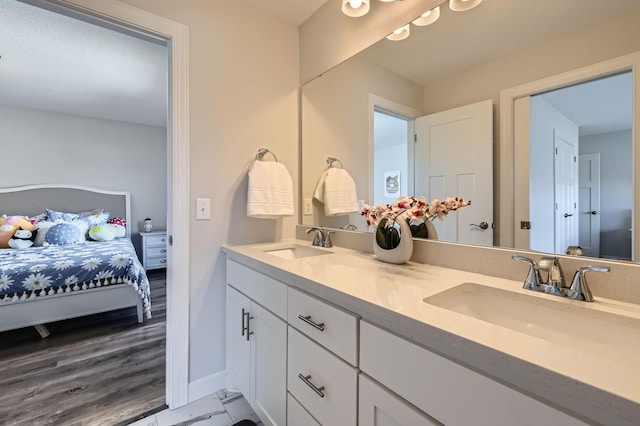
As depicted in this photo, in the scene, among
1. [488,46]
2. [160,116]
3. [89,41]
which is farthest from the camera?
[160,116]

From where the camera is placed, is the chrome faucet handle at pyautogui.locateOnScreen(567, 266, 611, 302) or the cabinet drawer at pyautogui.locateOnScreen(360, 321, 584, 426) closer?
the cabinet drawer at pyautogui.locateOnScreen(360, 321, 584, 426)

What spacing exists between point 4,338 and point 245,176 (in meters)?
2.57

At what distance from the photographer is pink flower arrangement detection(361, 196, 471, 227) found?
1167 mm

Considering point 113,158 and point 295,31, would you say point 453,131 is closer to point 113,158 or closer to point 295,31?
point 295,31

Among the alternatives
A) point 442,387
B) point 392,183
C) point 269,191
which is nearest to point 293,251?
point 269,191

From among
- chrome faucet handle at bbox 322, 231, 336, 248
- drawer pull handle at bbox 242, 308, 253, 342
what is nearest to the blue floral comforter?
drawer pull handle at bbox 242, 308, 253, 342

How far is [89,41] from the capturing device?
2189 mm

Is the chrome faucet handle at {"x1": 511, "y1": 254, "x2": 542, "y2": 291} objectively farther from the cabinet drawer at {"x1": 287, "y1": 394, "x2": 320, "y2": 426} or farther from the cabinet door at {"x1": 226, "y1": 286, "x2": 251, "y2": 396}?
the cabinet door at {"x1": 226, "y1": 286, "x2": 251, "y2": 396}

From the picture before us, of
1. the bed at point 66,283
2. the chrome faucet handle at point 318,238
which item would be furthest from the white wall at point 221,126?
the bed at point 66,283

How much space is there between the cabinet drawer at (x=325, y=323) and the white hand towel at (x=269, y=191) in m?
0.72

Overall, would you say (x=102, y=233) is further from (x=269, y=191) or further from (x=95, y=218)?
(x=269, y=191)

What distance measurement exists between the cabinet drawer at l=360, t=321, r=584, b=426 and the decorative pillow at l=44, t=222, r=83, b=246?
3963mm

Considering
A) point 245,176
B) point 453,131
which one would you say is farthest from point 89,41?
point 453,131

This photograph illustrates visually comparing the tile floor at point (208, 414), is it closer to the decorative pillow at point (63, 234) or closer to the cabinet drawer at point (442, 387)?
the cabinet drawer at point (442, 387)
